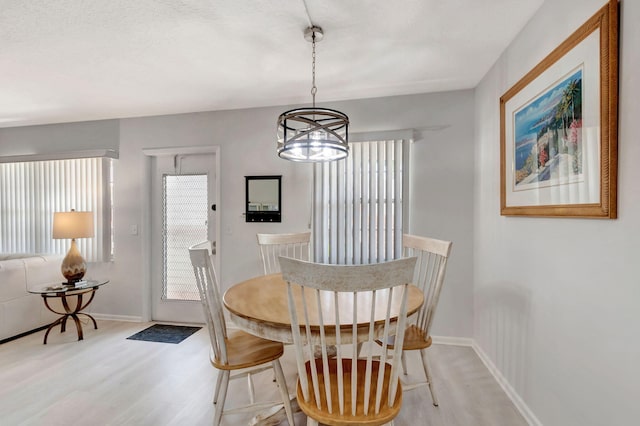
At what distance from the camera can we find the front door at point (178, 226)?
3.56m

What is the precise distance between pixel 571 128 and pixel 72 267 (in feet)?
13.8

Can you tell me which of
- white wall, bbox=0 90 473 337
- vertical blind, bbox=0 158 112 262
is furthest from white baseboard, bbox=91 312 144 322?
vertical blind, bbox=0 158 112 262

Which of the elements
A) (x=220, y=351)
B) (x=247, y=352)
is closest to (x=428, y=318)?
A: (x=247, y=352)

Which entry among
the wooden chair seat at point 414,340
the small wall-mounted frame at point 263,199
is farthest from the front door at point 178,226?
the wooden chair seat at point 414,340

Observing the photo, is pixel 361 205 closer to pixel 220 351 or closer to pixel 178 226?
pixel 220 351

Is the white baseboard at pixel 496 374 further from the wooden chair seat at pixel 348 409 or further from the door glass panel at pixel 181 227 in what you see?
the door glass panel at pixel 181 227

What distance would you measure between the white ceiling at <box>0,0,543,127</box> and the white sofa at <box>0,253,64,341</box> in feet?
5.54

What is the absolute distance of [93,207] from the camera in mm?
3707

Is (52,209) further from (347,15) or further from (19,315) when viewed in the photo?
(347,15)

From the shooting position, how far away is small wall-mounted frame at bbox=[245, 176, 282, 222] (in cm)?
327

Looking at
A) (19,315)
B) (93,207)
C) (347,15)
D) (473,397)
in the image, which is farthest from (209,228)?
(473,397)

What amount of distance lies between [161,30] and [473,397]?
3171 millimetres

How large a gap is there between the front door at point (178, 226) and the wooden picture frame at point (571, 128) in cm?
299

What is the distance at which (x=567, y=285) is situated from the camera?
4.90 feet
